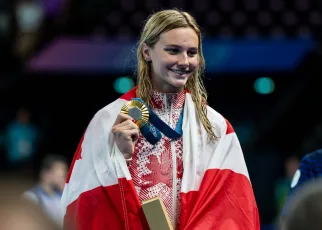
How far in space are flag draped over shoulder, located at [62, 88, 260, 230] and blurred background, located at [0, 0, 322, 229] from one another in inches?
256

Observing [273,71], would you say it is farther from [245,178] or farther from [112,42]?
[245,178]

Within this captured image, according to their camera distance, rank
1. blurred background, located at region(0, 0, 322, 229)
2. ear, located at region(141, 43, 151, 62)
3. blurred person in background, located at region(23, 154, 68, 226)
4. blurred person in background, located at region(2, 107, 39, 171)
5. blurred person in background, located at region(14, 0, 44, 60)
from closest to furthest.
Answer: ear, located at region(141, 43, 151, 62) < blurred person in background, located at region(23, 154, 68, 226) < blurred background, located at region(0, 0, 322, 229) < blurred person in background, located at region(2, 107, 39, 171) < blurred person in background, located at region(14, 0, 44, 60)

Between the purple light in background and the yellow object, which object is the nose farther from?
the purple light in background

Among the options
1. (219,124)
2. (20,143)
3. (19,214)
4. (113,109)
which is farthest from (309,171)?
(20,143)

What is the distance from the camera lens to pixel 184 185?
2812 mm

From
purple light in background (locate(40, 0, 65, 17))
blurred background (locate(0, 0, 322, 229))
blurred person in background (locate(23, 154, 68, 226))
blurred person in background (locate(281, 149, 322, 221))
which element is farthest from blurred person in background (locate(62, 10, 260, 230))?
purple light in background (locate(40, 0, 65, 17))

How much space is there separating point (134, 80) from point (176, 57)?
7893mm

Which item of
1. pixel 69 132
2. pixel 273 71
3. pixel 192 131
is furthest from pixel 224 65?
pixel 192 131

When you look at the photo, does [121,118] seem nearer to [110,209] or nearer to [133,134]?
[133,134]

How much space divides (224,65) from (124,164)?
739 centimetres

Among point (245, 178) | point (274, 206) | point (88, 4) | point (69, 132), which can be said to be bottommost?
Answer: point (274, 206)

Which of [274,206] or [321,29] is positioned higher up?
[321,29]

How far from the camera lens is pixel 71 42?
1035 centimetres

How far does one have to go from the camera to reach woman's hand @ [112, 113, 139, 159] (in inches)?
110
